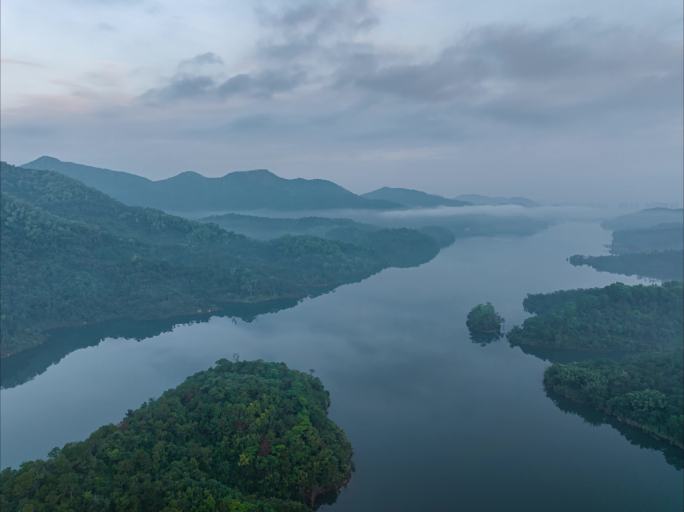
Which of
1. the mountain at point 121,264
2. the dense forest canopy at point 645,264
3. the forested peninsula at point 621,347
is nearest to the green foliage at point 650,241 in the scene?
the dense forest canopy at point 645,264

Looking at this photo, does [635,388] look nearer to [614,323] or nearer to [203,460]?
[614,323]

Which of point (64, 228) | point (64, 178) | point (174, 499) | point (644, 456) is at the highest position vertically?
point (64, 178)

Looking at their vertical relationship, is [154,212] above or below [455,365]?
above

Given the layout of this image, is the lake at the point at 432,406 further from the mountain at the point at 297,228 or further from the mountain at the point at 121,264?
the mountain at the point at 297,228

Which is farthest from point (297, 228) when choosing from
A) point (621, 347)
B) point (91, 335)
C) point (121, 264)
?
point (621, 347)


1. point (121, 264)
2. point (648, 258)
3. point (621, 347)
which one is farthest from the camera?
point (648, 258)

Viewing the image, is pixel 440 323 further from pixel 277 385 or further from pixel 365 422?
pixel 277 385

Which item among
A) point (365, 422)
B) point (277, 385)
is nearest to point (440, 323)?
point (365, 422)

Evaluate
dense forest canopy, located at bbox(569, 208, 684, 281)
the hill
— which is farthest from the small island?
the hill
